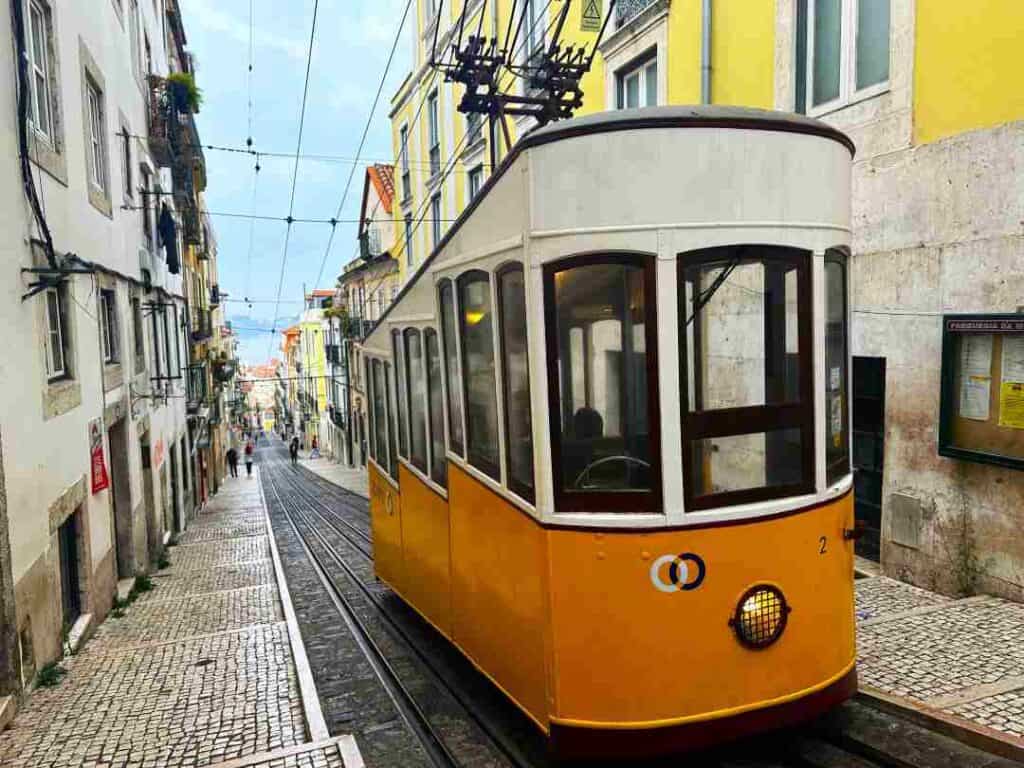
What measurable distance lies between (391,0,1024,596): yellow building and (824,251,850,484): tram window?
294 cm

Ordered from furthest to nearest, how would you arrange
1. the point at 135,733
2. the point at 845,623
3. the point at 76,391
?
the point at 76,391
the point at 135,733
the point at 845,623

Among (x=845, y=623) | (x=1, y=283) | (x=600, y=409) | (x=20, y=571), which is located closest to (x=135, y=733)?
(x=20, y=571)

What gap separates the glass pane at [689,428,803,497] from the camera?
362 centimetres

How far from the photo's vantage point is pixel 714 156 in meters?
3.58

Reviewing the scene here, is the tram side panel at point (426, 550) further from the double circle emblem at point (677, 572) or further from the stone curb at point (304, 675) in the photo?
the double circle emblem at point (677, 572)

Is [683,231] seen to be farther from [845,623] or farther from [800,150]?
[845,623]

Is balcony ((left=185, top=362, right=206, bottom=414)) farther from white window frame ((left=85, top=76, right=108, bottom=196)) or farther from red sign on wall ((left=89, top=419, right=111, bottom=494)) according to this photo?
red sign on wall ((left=89, top=419, right=111, bottom=494))

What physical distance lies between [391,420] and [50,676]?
352cm

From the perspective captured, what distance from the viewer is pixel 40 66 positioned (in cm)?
772

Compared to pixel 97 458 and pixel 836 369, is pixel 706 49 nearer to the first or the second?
pixel 836 369

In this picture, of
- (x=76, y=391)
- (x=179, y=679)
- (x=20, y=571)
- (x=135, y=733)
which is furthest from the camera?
(x=76, y=391)

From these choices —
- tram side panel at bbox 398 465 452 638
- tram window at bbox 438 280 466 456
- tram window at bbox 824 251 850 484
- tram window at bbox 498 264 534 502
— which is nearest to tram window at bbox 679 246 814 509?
tram window at bbox 824 251 850 484

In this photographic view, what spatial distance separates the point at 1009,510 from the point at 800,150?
14.0 feet

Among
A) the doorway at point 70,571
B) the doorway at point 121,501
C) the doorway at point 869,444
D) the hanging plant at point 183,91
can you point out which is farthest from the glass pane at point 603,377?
the hanging plant at point 183,91
